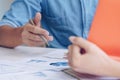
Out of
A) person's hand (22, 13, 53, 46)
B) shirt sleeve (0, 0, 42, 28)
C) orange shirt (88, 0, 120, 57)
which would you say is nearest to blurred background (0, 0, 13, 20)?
shirt sleeve (0, 0, 42, 28)

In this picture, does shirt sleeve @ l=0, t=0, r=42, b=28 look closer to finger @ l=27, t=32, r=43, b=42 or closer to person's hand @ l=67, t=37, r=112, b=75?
finger @ l=27, t=32, r=43, b=42

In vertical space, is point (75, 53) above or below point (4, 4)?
below

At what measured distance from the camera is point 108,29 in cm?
63

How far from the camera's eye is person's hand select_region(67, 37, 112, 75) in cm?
56

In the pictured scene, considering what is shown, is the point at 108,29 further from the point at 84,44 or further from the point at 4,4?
the point at 4,4

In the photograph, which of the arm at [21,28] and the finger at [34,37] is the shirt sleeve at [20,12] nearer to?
the arm at [21,28]

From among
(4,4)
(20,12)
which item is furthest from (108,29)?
(4,4)

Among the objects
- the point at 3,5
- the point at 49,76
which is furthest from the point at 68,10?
the point at 3,5

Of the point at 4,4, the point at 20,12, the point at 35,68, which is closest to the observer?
the point at 35,68

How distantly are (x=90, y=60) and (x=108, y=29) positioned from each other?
0.11m

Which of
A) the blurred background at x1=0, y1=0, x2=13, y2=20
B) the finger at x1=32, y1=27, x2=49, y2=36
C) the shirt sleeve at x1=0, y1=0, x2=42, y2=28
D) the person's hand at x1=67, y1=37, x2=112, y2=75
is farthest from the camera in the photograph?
the blurred background at x1=0, y1=0, x2=13, y2=20

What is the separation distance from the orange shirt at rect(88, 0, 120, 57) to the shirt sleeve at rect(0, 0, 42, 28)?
0.51 metres

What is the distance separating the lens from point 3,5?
192 cm

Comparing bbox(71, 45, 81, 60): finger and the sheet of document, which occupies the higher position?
bbox(71, 45, 81, 60): finger
